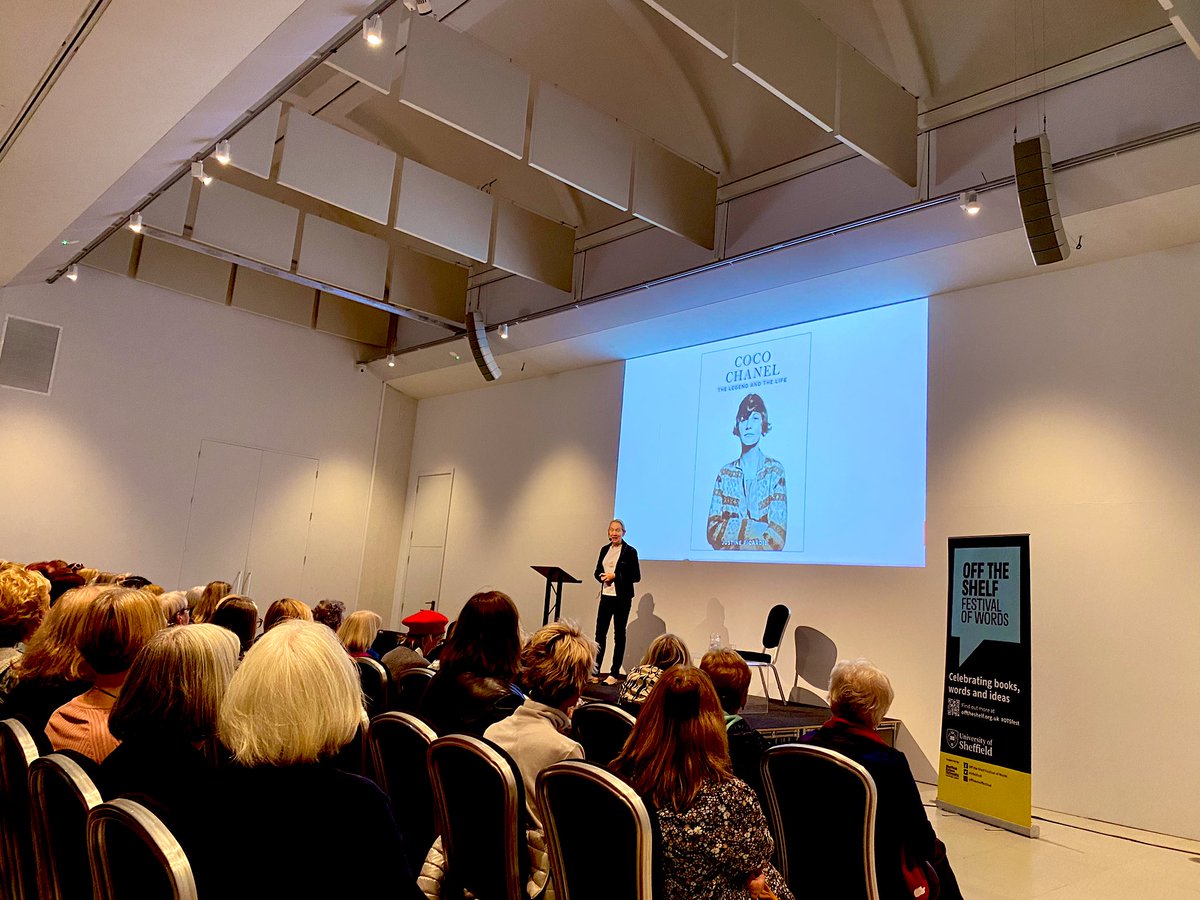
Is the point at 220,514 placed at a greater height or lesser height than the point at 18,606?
greater

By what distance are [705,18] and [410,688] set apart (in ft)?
12.9

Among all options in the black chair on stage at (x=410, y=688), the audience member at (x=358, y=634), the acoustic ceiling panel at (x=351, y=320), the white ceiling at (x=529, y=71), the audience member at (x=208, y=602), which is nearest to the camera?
the black chair on stage at (x=410, y=688)

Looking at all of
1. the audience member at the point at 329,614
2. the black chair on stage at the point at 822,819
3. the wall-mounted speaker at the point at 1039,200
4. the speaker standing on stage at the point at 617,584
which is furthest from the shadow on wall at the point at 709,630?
the black chair on stage at the point at 822,819

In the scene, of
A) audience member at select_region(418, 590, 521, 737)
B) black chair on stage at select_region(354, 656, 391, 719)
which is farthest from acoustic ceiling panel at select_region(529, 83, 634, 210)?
audience member at select_region(418, 590, 521, 737)

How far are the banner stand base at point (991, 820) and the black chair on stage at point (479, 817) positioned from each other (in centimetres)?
369

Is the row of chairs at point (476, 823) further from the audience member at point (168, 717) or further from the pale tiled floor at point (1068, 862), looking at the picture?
the pale tiled floor at point (1068, 862)

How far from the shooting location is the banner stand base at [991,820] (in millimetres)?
4715

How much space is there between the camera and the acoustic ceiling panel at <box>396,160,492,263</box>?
24.8 feet

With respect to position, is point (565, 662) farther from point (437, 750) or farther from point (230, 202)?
point (230, 202)

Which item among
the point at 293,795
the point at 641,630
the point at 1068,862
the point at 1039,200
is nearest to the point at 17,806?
the point at 293,795

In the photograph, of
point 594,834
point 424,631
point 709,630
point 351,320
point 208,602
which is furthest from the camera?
point 351,320

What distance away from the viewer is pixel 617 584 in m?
8.16

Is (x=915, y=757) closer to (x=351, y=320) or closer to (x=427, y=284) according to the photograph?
(x=427, y=284)

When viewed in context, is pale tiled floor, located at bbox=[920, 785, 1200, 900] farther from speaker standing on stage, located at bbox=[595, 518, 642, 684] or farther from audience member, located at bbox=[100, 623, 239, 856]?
speaker standing on stage, located at bbox=[595, 518, 642, 684]
